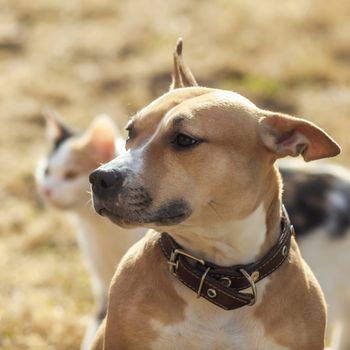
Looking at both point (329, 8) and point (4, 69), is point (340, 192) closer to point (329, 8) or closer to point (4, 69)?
point (4, 69)

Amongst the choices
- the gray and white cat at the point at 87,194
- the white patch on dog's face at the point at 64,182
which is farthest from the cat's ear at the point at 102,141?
the white patch on dog's face at the point at 64,182

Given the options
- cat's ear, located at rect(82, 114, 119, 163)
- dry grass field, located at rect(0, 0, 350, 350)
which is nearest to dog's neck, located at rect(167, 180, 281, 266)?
dry grass field, located at rect(0, 0, 350, 350)

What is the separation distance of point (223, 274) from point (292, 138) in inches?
22.8

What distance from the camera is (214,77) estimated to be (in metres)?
9.62

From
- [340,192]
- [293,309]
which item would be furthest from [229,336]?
[340,192]

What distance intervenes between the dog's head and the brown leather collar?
0.20 m

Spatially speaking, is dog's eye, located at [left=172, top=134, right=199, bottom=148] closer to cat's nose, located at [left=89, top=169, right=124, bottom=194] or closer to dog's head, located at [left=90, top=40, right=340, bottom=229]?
dog's head, located at [left=90, top=40, right=340, bottom=229]

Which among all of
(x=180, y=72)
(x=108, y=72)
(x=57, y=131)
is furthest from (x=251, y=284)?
(x=108, y=72)

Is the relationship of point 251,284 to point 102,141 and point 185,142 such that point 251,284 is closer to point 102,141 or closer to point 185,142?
point 185,142

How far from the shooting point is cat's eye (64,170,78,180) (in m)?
5.96

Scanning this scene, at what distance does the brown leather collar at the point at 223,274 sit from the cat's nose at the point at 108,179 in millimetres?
428

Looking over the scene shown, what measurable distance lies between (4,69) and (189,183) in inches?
260

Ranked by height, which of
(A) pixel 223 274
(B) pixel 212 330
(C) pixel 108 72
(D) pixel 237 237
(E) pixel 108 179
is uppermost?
(E) pixel 108 179

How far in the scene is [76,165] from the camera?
19.7 ft
